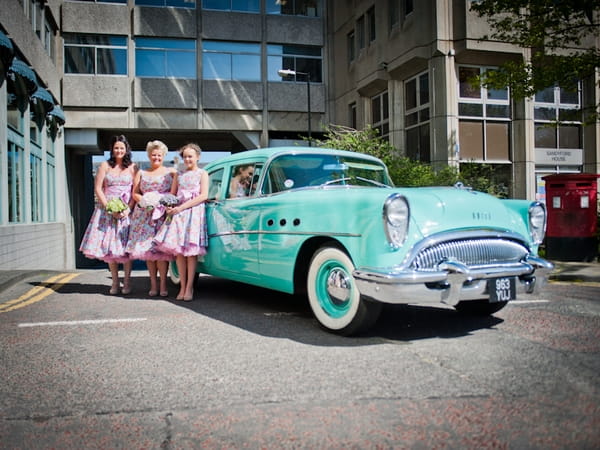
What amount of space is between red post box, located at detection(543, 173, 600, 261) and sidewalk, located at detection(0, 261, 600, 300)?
94 centimetres

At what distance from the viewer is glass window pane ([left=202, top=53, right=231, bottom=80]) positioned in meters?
25.4

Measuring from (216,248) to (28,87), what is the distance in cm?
1058

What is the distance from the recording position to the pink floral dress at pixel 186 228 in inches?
241

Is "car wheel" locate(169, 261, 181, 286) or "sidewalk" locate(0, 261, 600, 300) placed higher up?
"car wheel" locate(169, 261, 181, 286)

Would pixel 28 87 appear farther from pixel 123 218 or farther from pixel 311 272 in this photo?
pixel 311 272

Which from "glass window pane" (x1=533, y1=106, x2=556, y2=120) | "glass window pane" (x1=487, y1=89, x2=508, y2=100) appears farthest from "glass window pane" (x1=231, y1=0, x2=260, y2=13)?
"glass window pane" (x1=533, y1=106, x2=556, y2=120)

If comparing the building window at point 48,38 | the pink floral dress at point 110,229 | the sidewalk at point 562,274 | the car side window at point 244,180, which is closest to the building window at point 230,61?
the building window at point 48,38

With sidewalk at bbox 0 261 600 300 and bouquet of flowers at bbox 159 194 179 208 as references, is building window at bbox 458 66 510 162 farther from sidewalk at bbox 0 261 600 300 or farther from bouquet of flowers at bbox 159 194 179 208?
bouquet of flowers at bbox 159 194 179 208

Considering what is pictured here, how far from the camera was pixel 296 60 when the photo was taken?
26.8m

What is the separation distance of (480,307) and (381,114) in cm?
1885

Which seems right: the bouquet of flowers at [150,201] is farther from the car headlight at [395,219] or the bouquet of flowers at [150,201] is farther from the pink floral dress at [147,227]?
the car headlight at [395,219]

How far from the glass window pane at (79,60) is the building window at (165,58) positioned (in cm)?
193

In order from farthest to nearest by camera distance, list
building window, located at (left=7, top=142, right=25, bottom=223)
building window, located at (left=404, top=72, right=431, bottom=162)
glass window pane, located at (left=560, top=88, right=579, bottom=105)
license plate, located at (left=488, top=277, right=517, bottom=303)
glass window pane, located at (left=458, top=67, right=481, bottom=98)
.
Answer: glass window pane, located at (left=560, top=88, right=579, bottom=105)
building window, located at (left=404, top=72, right=431, bottom=162)
glass window pane, located at (left=458, top=67, right=481, bottom=98)
building window, located at (left=7, top=142, right=25, bottom=223)
license plate, located at (left=488, top=277, right=517, bottom=303)

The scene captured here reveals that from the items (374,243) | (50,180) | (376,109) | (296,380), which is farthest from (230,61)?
(296,380)
